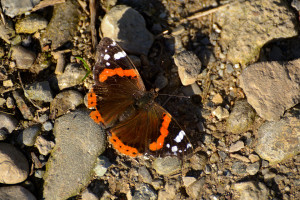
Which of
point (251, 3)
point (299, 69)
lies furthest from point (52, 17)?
point (299, 69)

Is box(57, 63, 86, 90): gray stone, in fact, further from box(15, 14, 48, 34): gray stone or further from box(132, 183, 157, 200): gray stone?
box(132, 183, 157, 200): gray stone

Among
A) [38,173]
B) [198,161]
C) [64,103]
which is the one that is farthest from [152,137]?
[38,173]

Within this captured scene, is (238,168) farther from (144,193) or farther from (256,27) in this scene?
(256,27)

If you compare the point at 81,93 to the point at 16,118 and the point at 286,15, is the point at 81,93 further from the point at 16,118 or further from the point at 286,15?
the point at 286,15

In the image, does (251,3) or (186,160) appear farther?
(251,3)

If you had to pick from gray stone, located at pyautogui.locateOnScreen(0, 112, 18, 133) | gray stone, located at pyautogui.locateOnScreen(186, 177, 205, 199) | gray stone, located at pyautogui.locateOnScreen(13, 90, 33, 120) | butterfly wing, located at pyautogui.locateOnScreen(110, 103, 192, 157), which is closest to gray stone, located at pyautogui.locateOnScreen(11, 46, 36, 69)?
gray stone, located at pyautogui.locateOnScreen(13, 90, 33, 120)

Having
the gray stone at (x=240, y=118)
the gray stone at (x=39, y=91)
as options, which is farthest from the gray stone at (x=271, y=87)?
the gray stone at (x=39, y=91)
